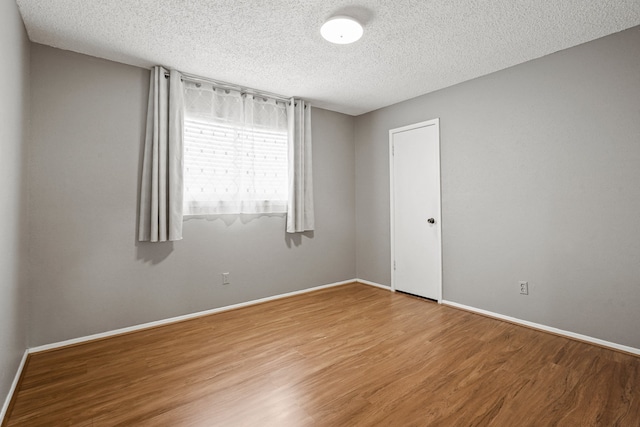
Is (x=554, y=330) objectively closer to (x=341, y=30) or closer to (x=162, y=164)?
(x=341, y=30)

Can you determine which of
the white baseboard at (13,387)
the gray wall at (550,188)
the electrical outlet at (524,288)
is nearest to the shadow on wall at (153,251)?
the white baseboard at (13,387)

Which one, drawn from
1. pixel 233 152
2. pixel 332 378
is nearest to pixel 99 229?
pixel 233 152

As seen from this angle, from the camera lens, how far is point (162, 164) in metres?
3.05

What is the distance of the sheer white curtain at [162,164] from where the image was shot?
3.02m

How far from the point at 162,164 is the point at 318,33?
190 cm

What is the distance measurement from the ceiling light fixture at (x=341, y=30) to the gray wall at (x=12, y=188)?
6.43ft

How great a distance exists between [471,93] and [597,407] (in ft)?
9.75

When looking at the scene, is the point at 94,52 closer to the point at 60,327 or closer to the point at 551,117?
the point at 60,327

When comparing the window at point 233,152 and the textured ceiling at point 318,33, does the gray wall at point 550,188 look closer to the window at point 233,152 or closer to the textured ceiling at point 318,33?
the textured ceiling at point 318,33

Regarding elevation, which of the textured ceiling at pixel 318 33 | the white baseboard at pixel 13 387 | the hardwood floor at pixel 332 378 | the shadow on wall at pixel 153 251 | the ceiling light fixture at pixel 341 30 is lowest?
the hardwood floor at pixel 332 378

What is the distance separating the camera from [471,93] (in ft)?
11.3

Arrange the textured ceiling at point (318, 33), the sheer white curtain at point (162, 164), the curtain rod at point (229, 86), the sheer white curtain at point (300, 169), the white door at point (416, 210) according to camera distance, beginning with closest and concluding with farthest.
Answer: the textured ceiling at point (318, 33) → the sheer white curtain at point (162, 164) → the curtain rod at point (229, 86) → the white door at point (416, 210) → the sheer white curtain at point (300, 169)

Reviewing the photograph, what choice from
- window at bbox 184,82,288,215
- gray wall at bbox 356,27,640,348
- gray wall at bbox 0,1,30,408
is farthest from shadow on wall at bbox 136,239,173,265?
gray wall at bbox 356,27,640,348

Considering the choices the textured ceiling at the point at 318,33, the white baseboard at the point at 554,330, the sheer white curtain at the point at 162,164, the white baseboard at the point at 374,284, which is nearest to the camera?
the textured ceiling at the point at 318,33
